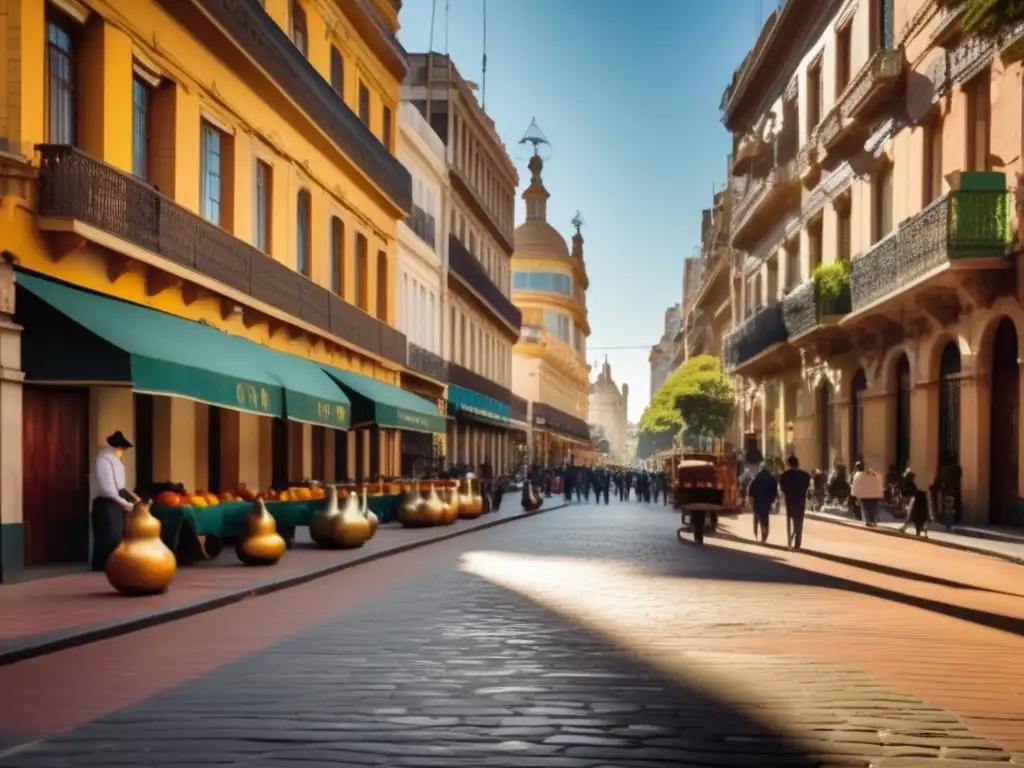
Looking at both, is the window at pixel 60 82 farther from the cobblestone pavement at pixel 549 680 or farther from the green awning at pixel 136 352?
the cobblestone pavement at pixel 549 680

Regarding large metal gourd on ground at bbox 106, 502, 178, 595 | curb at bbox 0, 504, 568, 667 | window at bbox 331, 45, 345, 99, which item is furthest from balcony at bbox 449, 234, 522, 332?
large metal gourd on ground at bbox 106, 502, 178, 595

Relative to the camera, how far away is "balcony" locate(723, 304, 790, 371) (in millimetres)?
43125

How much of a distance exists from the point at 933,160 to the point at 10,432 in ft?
71.5

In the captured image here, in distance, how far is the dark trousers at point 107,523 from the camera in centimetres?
1572

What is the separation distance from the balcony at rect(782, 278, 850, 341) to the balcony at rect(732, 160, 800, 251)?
403 centimetres

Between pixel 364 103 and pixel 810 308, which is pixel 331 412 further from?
pixel 810 308

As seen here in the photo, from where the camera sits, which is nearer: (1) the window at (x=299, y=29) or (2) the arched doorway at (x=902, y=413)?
(1) the window at (x=299, y=29)

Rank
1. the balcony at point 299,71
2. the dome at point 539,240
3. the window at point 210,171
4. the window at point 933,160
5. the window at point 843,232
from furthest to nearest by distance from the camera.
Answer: the dome at point 539,240, the window at point 843,232, the window at point 933,160, the window at point 210,171, the balcony at point 299,71

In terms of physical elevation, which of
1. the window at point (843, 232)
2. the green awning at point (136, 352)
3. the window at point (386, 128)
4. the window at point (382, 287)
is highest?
the window at point (386, 128)

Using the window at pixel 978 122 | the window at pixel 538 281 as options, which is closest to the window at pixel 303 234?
the window at pixel 978 122

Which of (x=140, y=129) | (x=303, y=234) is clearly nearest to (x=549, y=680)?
(x=140, y=129)

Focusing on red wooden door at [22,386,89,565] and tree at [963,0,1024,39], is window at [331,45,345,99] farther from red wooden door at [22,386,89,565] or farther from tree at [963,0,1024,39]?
tree at [963,0,1024,39]

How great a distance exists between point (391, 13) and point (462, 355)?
1926 cm

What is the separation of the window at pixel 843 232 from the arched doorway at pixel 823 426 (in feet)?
15.9
